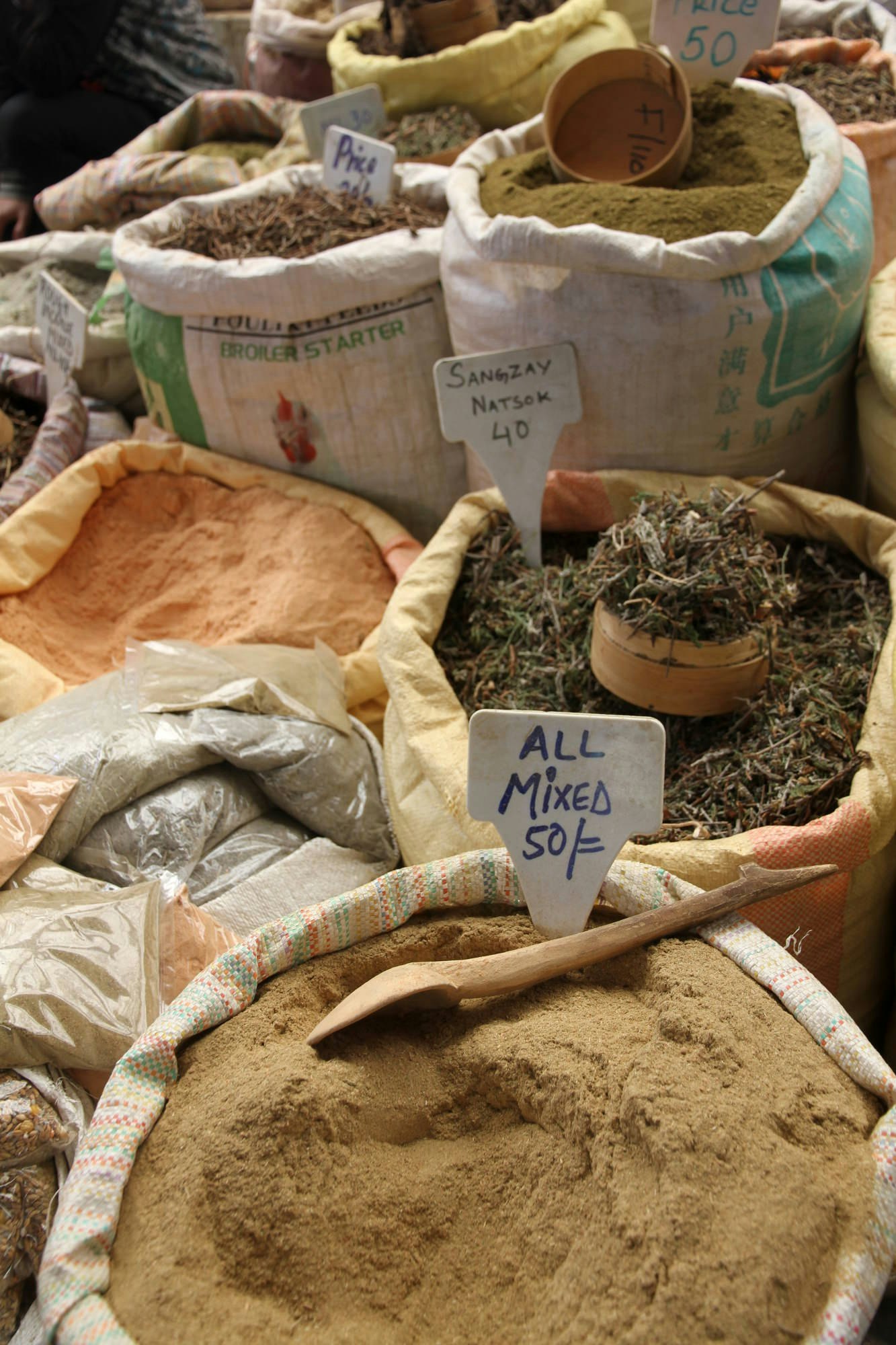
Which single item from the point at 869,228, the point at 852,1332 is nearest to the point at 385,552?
the point at 869,228

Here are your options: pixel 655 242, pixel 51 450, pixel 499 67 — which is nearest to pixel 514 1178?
pixel 655 242

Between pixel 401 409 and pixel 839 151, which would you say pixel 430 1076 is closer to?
pixel 401 409

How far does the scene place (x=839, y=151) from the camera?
1420 millimetres

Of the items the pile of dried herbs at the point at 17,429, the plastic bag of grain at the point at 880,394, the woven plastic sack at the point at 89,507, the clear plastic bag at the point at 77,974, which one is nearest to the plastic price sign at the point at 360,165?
the woven plastic sack at the point at 89,507

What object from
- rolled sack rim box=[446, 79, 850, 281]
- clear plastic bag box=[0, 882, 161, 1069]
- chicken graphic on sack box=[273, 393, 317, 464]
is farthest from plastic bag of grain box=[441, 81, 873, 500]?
clear plastic bag box=[0, 882, 161, 1069]

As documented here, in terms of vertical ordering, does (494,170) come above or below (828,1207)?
above

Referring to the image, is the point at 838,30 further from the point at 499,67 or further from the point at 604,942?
the point at 604,942

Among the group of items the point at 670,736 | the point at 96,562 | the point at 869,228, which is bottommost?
the point at 96,562

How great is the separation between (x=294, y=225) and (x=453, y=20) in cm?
76

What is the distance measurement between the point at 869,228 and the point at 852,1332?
1.31 m

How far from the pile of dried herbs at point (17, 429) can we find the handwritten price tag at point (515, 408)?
995 mm

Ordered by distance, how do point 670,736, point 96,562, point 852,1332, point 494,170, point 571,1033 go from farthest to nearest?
point 96,562 → point 494,170 → point 670,736 → point 571,1033 → point 852,1332

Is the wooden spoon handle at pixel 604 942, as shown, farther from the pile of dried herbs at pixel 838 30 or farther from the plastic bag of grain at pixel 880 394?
the pile of dried herbs at pixel 838 30

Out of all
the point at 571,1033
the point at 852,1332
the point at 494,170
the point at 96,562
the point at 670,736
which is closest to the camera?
the point at 852,1332
